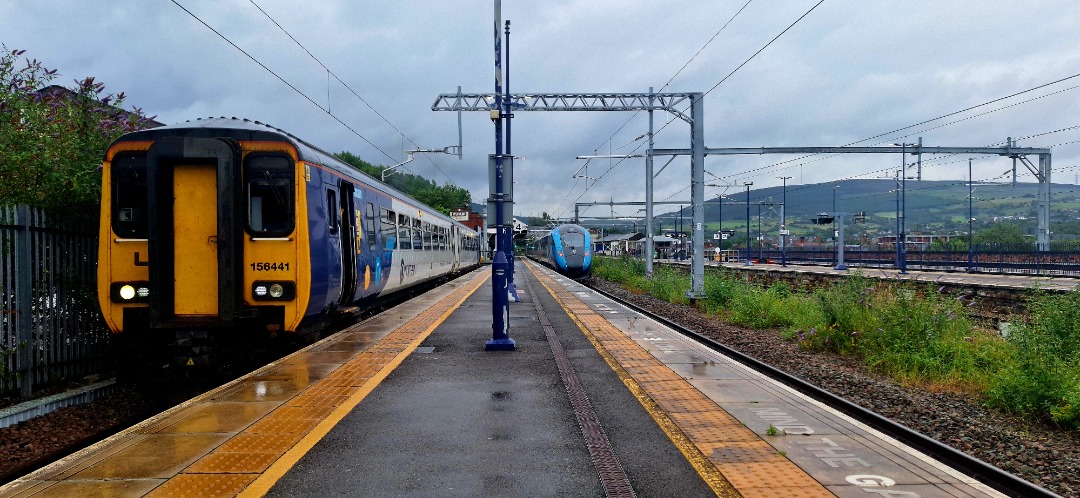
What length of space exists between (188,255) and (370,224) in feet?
17.7

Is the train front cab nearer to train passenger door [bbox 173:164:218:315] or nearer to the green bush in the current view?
train passenger door [bbox 173:164:218:315]

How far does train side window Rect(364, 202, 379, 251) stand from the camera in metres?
13.1

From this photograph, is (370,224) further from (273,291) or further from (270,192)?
(273,291)

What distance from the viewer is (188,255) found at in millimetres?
→ 8180

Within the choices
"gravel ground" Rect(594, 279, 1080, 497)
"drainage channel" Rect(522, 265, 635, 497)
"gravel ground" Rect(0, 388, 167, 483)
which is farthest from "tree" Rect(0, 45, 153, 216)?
"gravel ground" Rect(594, 279, 1080, 497)

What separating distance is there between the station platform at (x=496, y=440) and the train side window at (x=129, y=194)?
2.18 metres

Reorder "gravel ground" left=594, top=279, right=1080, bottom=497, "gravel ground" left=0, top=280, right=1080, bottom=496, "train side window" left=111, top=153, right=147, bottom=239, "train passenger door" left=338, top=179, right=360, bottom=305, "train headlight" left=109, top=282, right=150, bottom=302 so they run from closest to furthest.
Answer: "gravel ground" left=594, top=279, right=1080, bottom=497, "gravel ground" left=0, top=280, right=1080, bottom=496, "train headlight" left=109, top=282, right=150, bottom=302, "train side window" left=111, top=153, right=147, bottom=239, "train passenger door" left=338, top=179, right=360, bottom=305

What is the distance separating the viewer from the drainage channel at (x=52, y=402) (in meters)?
7.11

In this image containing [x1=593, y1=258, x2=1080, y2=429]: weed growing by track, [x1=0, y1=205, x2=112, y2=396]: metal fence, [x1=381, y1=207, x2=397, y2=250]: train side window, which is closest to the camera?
[x1=0, y1=205, x2=112, y2=396]: metal fence

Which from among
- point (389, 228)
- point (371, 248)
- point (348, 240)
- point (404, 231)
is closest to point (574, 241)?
point (404, 231)

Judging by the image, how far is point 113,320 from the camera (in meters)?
8.11

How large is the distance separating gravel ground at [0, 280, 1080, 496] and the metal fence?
0.55 metres

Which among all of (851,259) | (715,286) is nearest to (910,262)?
(851,259)

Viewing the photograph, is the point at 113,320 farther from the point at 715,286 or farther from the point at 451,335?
the point at 715,286
